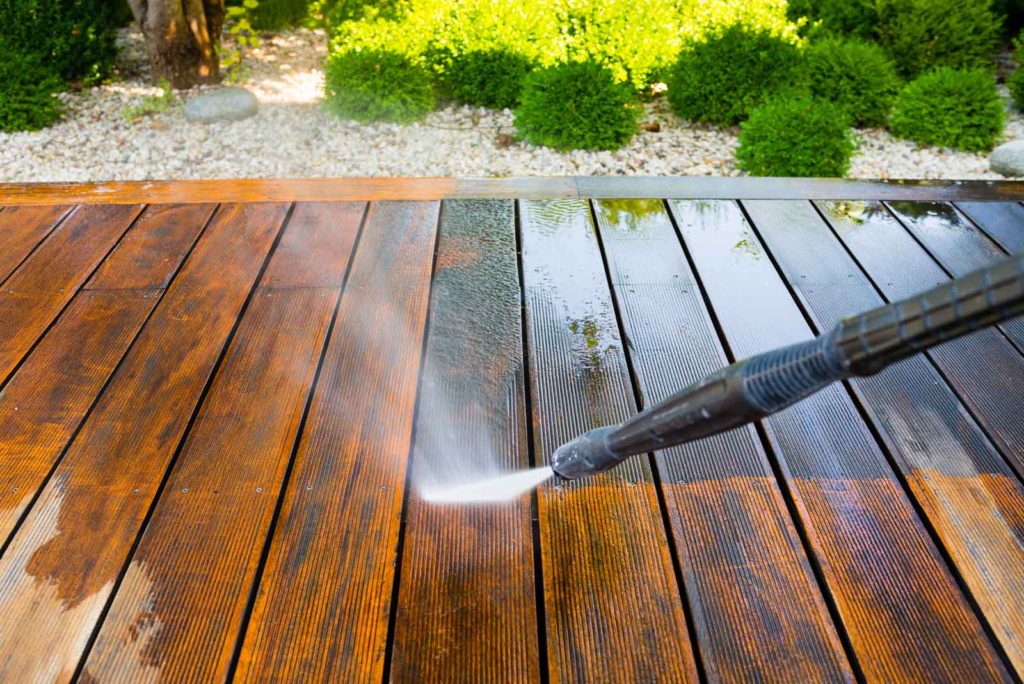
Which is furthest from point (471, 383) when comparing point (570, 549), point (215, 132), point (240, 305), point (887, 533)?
point (215, 132)

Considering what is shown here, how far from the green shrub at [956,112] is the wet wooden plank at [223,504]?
9.66 feet

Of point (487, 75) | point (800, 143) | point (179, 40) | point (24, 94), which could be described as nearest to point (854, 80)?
point (800, 143)

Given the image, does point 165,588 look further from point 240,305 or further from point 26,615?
point 240,305

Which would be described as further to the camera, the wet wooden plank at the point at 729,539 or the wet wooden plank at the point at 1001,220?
the wet wooden plank at the point at 1001,220

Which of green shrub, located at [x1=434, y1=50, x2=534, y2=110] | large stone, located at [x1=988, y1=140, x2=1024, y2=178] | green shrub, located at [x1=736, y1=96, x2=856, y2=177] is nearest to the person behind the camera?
green shrub, located at [x1=736, y1=96, x2=856, y2=177]

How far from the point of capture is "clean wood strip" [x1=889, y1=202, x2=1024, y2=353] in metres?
1.73

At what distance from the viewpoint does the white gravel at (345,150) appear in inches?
129

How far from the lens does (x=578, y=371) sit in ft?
4.57

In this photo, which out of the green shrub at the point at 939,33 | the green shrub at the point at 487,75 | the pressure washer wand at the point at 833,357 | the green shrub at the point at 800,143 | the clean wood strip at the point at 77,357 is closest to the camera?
the pressure washer wand at the point at 833,357

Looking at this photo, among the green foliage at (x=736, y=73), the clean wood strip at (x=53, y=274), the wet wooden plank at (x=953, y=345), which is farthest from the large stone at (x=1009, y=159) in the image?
the clean wood strip at (x=53, y=274)

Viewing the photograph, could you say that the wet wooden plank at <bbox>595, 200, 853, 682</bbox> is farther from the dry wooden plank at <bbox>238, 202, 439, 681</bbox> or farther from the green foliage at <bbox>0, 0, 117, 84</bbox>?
the green foliage at <bbox>0, 0, 117, 84</bbox>

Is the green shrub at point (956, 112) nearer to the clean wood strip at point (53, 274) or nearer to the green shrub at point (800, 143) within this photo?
the green shrub at point (800, 143)

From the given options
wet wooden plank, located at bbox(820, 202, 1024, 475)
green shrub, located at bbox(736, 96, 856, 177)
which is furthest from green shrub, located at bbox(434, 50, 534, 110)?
wet wooden plank, located at bbox(820, 202, 1024, 475)

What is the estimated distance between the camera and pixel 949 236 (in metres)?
1.83
